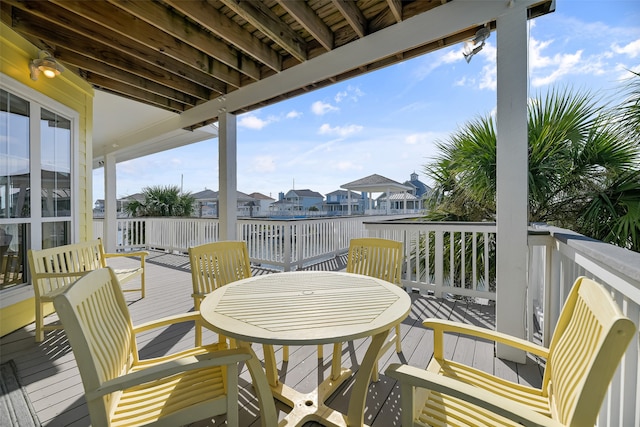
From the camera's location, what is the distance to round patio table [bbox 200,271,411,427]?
1.14 m

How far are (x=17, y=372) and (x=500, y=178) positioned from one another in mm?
3916

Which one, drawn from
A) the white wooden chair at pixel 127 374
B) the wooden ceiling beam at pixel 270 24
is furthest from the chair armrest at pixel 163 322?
the wooden ceiling beam at pixel 270 24

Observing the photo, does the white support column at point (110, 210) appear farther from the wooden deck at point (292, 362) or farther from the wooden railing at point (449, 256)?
the wooden railing at point (449, 256)

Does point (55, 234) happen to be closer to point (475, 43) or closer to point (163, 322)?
point (163, 322)

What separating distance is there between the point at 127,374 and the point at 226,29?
308 cm

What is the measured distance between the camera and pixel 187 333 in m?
2.67

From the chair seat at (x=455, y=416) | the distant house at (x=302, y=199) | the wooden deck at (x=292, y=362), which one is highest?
the distant house at (x=302, y=199)

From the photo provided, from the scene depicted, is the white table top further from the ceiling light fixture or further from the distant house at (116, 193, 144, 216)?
the distant house at (116, 193, 144, 216)

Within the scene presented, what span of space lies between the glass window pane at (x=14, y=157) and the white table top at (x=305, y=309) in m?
2.76

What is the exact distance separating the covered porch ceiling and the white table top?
234 centimetres

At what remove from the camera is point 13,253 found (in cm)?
281

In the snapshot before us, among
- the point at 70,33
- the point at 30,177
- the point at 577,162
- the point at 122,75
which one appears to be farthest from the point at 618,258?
the point at 122,75

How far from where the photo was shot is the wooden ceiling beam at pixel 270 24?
8.00 ft

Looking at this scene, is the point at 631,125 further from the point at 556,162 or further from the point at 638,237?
the point at 638,237
